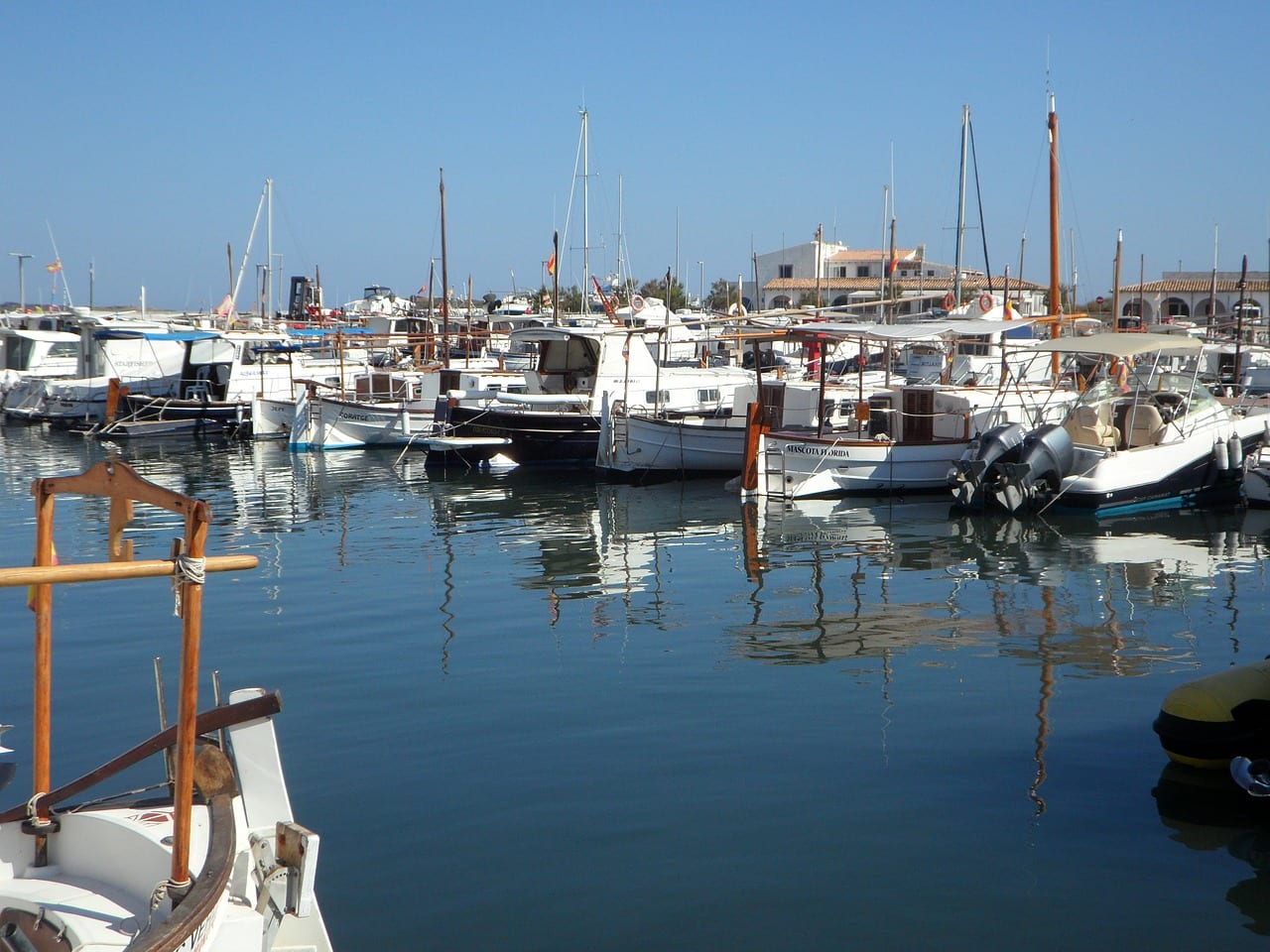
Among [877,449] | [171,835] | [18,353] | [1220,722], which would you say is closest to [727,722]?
[1220,722]

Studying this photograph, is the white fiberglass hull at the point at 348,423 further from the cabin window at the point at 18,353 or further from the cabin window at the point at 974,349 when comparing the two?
the cabin window at the point at 18,353

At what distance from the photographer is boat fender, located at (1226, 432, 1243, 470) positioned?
66.7 ft

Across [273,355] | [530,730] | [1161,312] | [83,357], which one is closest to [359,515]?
[530,730]

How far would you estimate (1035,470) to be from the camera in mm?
19094

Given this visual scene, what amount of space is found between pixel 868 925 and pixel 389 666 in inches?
232

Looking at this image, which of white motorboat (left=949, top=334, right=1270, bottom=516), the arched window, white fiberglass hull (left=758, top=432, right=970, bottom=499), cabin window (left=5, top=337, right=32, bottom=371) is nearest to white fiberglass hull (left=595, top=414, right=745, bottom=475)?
white fiberglass hull (left=758, top=432, right=970, bottom=499)

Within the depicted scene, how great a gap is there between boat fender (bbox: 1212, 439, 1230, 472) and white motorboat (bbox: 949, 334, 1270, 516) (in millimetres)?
17

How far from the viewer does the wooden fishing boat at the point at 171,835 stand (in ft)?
14.2

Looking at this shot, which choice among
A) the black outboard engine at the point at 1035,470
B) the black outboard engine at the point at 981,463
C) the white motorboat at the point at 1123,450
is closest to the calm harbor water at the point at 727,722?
the black outboard engine at the point at 1035,470

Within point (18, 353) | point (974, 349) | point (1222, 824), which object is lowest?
point (1222, 824)

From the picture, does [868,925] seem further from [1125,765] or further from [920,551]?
[920,551]

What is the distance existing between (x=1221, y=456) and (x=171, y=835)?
19.3m

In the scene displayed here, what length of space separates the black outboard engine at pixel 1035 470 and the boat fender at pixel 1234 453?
3.11 metres

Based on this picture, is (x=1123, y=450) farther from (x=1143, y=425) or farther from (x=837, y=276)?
(x=837, y=276)
